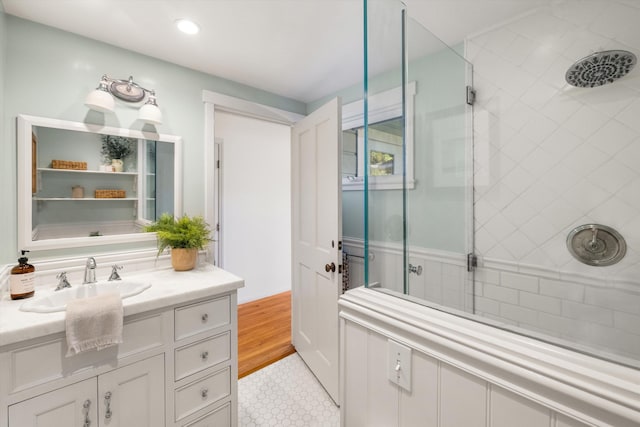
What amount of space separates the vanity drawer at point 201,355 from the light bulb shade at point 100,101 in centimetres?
137

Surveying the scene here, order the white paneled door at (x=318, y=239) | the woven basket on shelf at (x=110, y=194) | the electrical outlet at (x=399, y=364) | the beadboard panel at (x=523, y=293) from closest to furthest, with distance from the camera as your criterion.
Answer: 1. the electrical outlet at (x=399, y=364)
2. the beadboard panel at (x=523, y=293)
3. the woven basket on shelf at (x=110, y=194)
4. the white paneled door at (x=318, y=239)

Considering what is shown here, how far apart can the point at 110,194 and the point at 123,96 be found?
598 mm

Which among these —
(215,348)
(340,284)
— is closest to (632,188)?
(340,284)

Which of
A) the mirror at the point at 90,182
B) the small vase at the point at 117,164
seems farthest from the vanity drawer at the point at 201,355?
the small vase at the point at 117,164

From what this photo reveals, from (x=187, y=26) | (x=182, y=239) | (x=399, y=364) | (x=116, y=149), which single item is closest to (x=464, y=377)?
(x=399, y=364)

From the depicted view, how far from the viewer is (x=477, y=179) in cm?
162

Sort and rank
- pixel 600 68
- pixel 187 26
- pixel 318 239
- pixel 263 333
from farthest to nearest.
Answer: pixel 263 333, pixel 318 239, pixel 187 26, pixel 600 68

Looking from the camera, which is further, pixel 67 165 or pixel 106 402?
pixel 67 165

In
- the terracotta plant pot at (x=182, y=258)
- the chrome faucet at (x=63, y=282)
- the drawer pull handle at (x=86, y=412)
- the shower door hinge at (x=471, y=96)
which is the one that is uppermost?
the shower door hinge at (x=471, y=96)

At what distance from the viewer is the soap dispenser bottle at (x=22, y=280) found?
1285 millimetres

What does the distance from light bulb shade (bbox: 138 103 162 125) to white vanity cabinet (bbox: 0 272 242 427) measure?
1025 millimetres

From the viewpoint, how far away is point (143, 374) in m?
1.28

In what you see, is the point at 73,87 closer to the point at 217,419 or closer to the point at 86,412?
the point at 86,412

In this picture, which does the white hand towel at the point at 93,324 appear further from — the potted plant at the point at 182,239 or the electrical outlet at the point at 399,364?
the electrical outlet at the point at 399,364
